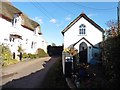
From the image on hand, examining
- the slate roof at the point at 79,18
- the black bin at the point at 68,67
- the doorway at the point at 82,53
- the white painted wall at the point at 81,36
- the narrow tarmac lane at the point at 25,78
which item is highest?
the slate roof at the point at 79,18

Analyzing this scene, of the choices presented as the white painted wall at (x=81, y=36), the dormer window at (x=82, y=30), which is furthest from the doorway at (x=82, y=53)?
the dormer window at (x=82, y=30)

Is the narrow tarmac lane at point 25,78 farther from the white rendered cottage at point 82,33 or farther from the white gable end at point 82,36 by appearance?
the white gable end at point 82,36

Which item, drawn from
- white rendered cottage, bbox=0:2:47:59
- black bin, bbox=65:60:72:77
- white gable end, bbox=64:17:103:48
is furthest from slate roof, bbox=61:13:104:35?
black bin, bbox=65:60:72:77

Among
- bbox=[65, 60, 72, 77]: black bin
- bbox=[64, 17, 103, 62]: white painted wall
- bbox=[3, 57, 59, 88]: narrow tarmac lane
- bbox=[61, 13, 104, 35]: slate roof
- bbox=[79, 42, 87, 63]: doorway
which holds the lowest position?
bbox=[3, 57, 59, 88]: narrow tarmac lane

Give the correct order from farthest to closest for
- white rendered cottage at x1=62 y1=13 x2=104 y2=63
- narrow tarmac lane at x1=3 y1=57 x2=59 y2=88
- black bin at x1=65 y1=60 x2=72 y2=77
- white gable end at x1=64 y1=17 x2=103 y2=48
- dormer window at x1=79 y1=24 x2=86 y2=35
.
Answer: dormer window at x1=79 y1=24 x2=86 y2=35, white gable end at x1=64 y1=17 x2=103 y2=48, white rendered cottage at x1=62 y1=13 x2=104 y2=63, narrow tarmac lane at x1=3 y1=57 x2=59 y2=88, black bin at x1=65 y1=60 x2=72 y2=77

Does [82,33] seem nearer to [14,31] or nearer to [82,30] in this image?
[82,30]

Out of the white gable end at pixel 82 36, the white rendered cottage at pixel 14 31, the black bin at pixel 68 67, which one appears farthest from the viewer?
the white gable end at pixel 82 36

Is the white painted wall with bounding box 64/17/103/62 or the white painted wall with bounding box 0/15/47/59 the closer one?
the white painted wall with bounding box 0/15/47/59

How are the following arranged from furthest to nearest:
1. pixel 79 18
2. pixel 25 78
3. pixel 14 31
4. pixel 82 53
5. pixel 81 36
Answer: pixel 81 36
pixel 14 31
pixel 79 18
pixel 82 53
pixel 25 78

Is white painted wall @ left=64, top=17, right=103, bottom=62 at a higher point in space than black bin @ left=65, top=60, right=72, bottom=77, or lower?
higher

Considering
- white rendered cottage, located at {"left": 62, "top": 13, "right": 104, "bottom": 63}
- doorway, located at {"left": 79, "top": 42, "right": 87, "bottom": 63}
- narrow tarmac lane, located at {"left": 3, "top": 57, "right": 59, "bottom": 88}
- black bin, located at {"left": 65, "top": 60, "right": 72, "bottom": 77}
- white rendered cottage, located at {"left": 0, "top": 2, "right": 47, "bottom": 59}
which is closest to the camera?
black bin, located at {"left": 65, "top": 60, "right": 72, "bottom": 77}

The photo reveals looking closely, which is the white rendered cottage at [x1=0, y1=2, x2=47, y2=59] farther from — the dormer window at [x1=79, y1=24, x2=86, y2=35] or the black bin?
the black bin

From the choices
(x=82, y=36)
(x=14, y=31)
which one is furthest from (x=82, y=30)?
(x=14, y=31)

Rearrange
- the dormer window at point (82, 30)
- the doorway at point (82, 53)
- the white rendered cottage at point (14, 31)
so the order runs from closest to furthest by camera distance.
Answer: the doorway at point (82, 53), the white rendered cottage at point (14, 31), the dormer window at point (82, 30)
